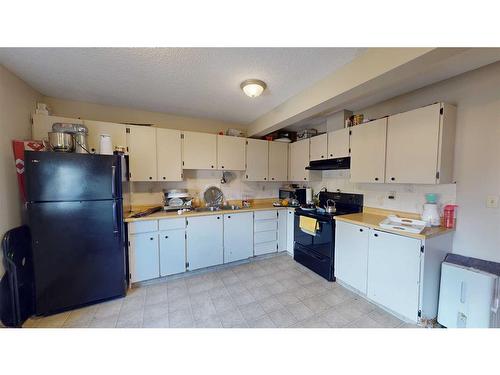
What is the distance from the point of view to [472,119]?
1.69 m

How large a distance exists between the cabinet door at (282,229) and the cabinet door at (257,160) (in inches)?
28.0

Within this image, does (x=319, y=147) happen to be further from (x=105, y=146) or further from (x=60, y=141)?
(x=60, y=141)

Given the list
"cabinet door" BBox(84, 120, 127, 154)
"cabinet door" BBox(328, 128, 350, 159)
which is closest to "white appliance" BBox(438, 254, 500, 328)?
"cabinet door" BBox(328, 128, 350, 159)

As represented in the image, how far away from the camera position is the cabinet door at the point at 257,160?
3.23m

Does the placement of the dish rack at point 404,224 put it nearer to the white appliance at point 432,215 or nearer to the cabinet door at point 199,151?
the white appliance at point 432,215

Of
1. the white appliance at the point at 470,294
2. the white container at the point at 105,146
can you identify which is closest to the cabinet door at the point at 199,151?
the white container at the point at 105,146

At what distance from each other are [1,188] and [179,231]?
5.26 feet

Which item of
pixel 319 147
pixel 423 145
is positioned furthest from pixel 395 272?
pixel 319 147

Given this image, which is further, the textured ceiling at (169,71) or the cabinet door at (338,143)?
the cabinet door at (338,143)

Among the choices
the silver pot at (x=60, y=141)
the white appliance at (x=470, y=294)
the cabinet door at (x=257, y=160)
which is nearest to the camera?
the white appliance at (x=470, y=294)

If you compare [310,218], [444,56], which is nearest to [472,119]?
[444,56]

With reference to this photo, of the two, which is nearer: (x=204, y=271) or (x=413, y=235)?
(x=413, y=235)
